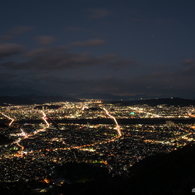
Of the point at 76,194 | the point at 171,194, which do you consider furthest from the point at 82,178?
the point at 171,194

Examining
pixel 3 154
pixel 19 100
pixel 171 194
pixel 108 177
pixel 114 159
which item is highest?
pixel 19 100

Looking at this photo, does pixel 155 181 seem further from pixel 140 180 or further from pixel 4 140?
pixel 4 140

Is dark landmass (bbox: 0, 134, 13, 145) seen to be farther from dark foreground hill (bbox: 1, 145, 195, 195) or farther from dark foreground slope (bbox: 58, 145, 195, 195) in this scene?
dark foreground slope (bbox: 58, 145, 195, 195)

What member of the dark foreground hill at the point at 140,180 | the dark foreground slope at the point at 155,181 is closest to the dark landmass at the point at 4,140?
the dark foreground hill at the point at 140,180

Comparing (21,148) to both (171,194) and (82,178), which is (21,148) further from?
(171,194)

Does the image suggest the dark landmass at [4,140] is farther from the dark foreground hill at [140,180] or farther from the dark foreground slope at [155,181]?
the dark foreground slope at [155,181]

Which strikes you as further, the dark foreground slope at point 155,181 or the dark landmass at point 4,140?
the dark landmass at point 4,140

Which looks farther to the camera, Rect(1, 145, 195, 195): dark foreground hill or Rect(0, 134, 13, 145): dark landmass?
Rect(0, 134, 13, 145): dark landmass

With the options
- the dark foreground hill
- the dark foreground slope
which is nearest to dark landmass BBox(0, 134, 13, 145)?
the dark foreground hill
